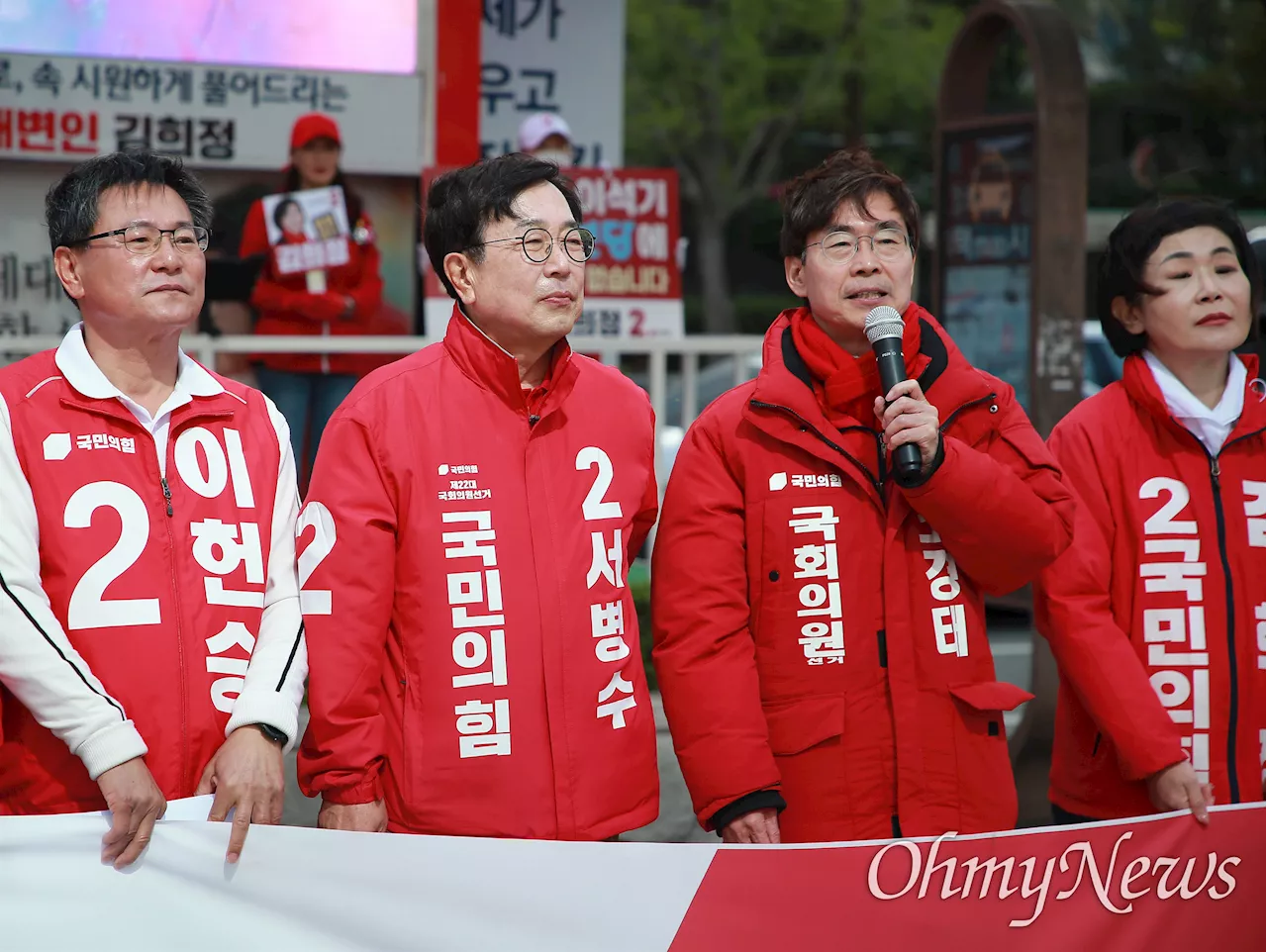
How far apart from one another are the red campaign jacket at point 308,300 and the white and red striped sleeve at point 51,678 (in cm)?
489

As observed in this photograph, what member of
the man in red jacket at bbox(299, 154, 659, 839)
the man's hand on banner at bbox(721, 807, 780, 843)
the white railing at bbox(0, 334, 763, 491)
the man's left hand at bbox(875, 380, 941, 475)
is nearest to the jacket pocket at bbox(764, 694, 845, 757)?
the man's hand on banner at bbox(721, 807, 780, 843)

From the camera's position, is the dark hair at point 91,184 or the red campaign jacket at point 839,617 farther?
the red campaign jacket at point 839,617

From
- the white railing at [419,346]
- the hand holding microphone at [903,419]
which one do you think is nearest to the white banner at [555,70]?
the white railing at [419,346]

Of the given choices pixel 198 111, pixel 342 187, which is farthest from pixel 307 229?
pixel 198 111

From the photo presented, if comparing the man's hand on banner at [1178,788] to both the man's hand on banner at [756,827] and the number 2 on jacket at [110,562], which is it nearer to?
the man's hand on banner at [756,827]

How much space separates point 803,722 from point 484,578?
74cm

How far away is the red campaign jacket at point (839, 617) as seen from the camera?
317cm

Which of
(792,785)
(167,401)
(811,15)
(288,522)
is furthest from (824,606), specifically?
(811,15)

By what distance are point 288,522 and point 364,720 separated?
477 millimetres

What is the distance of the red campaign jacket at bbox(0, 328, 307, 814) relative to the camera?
2.78m

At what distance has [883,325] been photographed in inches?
121

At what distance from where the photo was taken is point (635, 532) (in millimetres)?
3389

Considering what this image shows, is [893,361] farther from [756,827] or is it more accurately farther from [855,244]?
[756,827]

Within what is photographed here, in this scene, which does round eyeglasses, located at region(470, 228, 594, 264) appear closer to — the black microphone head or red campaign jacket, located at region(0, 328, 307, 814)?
the black microphone head
